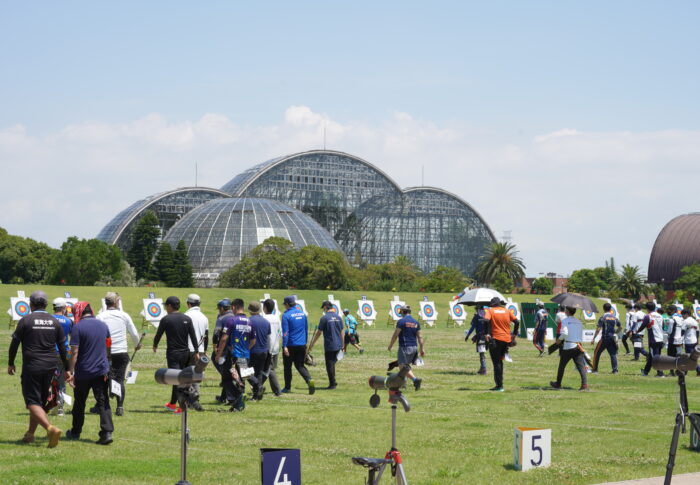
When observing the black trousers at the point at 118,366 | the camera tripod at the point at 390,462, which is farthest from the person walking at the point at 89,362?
the camera tripod at the point at 390,462

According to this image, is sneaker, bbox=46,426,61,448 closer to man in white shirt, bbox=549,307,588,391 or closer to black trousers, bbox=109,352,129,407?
black trousers, bbox=109,352,129,407

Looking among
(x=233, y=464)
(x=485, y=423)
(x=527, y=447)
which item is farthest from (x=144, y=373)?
(x=527, y=447)

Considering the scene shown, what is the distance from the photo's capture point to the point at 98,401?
42.7 feet

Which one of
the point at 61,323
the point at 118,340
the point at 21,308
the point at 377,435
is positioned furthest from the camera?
the point at 21,308

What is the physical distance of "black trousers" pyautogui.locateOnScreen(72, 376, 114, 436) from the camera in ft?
42.1

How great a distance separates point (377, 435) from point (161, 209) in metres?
138

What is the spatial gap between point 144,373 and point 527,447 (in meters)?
14.7

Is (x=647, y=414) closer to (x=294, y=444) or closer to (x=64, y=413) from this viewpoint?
(x=294, y=444)

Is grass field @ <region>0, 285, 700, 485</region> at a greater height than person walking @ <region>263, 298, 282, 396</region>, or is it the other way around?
person walking @ <region>263, 298, 282, 396</region>

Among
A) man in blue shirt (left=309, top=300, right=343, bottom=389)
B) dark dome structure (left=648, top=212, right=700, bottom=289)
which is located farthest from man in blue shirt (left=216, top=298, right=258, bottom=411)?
dark dome structure (left=648, top=212, right=700, bottom=289)

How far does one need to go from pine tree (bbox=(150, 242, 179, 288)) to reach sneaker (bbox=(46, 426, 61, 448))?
100 m

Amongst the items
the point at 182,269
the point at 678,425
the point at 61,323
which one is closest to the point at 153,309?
the point at 61,323

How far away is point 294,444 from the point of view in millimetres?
12977

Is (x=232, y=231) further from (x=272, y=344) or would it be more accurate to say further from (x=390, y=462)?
(x=390, y=462)
